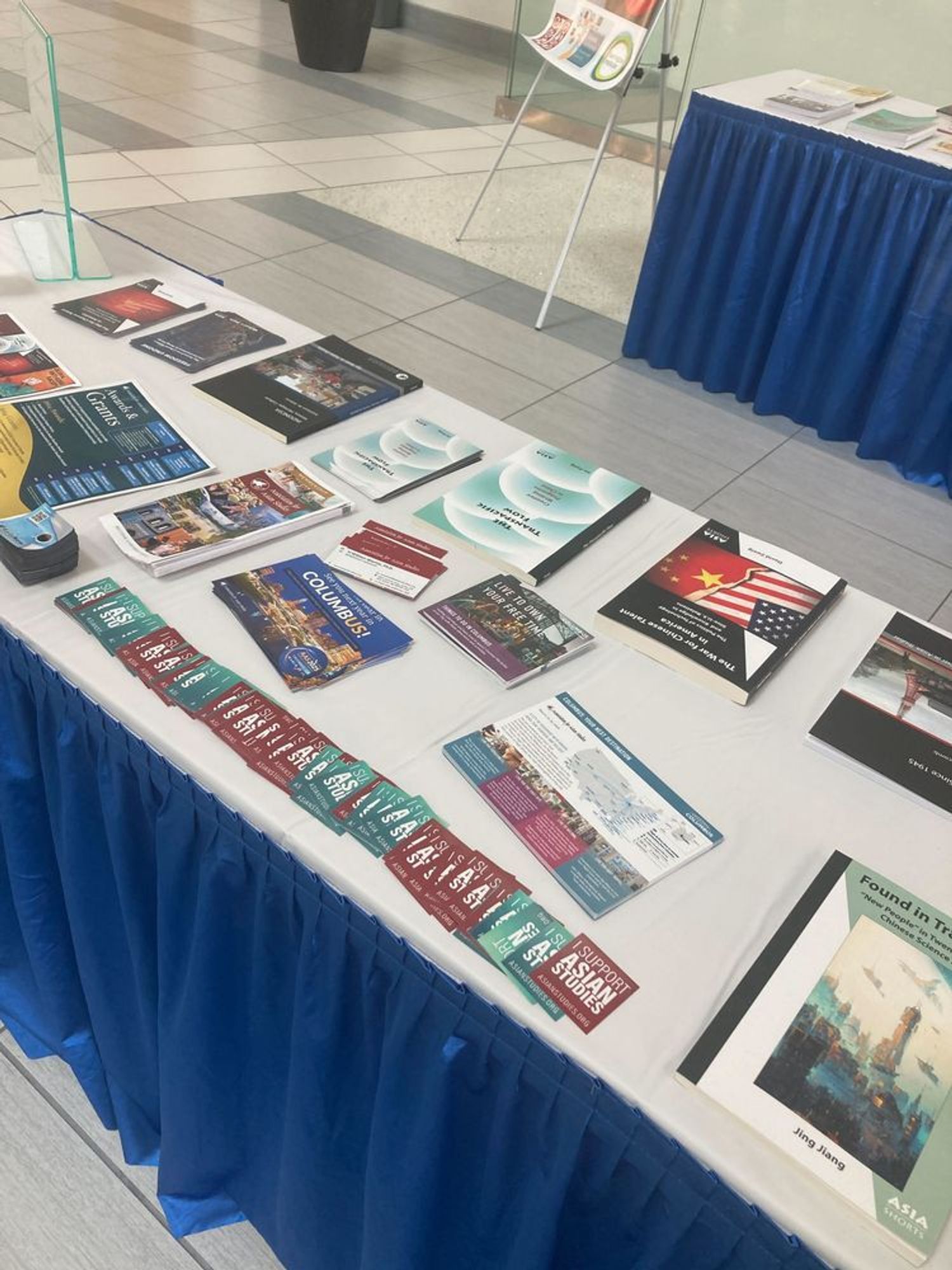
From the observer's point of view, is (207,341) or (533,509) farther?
(207,341)

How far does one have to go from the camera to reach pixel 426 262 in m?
4.18

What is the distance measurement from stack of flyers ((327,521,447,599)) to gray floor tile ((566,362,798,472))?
1.99 meters

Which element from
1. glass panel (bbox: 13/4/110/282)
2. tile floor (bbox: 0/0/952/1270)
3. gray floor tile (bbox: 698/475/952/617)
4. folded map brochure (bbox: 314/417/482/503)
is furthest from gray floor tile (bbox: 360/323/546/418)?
folded map brochure (bbox: 314/417/482/503)

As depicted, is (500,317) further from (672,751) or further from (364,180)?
(672,751)

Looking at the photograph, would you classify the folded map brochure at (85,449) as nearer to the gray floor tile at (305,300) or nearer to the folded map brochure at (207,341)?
the folded map brochure at (207,341)

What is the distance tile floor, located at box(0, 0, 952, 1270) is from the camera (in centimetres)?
145

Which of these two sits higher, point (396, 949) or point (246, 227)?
point (396, 949)

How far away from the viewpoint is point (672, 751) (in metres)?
1.15

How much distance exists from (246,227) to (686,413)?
2027 mm

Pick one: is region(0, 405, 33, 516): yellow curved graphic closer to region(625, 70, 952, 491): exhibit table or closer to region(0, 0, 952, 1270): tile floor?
region(0, 0, 952, 1270): tile floor

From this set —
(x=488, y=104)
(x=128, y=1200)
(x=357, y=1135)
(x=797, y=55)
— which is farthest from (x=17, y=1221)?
(x=488, y=104)

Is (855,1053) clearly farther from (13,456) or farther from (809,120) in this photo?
(809,120)

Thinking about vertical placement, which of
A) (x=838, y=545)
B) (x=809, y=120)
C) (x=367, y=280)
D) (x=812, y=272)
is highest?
(x=809, y=120)

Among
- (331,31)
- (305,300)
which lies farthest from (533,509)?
(331,31)
